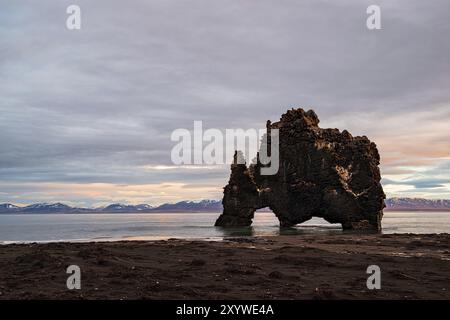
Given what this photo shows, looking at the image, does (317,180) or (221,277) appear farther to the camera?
(317,180)

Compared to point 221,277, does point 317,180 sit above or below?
above

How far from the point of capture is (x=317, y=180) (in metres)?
103

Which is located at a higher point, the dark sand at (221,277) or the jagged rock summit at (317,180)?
the jagged rock summit at (317,180)

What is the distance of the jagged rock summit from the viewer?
9919 cm

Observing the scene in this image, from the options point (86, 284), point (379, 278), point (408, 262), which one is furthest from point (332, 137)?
point (86, 284)

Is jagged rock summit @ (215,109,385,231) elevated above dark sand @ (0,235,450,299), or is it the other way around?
jagged rock summit @ (215,109,385,231)

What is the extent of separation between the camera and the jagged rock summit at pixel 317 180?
9919 cm

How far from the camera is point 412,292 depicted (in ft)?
74.6

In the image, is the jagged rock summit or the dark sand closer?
the dark sand

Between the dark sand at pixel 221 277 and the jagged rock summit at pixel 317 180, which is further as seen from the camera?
the jagged rock summit at pixel 317 180
